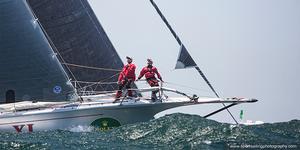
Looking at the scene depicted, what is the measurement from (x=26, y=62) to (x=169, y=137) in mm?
7325

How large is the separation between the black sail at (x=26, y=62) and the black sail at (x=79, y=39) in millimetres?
2522

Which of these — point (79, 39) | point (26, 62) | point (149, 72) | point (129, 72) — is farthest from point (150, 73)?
point (79, 39)

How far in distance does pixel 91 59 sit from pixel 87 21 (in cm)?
157

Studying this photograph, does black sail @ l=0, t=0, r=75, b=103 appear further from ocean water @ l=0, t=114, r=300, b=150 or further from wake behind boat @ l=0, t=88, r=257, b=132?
ocean water @ l=0, t=114, r=300, b=150

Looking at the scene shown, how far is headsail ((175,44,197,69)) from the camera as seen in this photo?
22.3m

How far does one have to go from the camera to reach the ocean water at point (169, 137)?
15922 millimetres

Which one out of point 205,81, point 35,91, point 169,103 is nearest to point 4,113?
point 35,91

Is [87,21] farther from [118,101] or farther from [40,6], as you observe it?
[118,101]

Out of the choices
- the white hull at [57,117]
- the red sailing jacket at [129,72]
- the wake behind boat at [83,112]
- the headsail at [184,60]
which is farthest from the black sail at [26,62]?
the headsail at [184,60]

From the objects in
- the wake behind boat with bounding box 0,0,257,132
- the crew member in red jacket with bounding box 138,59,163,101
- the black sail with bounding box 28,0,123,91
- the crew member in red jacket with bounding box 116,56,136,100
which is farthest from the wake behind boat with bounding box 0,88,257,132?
the black sail with bounding box 28,0,123,91

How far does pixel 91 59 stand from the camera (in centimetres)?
2619

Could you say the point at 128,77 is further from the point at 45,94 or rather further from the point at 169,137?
the point at 169,137

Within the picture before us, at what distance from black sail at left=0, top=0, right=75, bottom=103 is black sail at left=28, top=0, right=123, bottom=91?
252 centimetres

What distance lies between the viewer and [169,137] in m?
17.3
